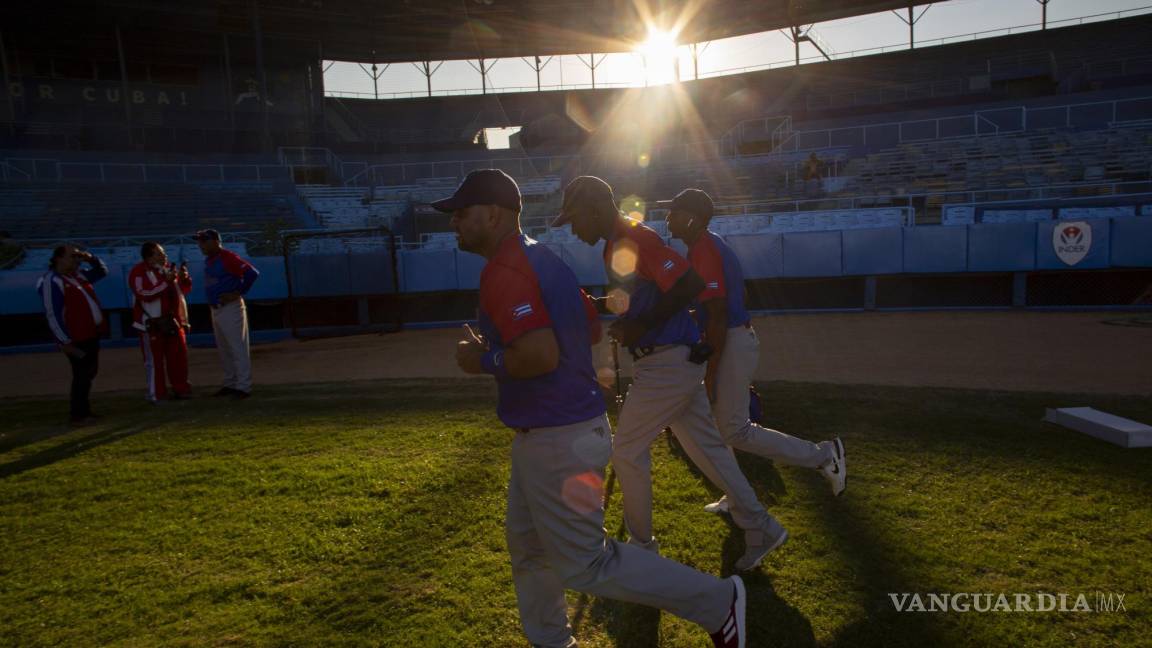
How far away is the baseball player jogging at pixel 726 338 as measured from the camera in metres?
3.94

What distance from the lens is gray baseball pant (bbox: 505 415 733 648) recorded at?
98.3 inches

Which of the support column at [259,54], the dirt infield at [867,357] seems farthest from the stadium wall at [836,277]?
the support column at [259,54]

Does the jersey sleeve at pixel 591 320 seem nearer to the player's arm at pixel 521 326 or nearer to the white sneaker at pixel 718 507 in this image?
the player's arm at pixel 521 326

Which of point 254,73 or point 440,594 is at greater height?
point 254,73

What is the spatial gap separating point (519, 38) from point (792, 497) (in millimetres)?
40952

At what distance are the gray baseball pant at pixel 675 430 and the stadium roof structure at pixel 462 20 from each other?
34.4 meters

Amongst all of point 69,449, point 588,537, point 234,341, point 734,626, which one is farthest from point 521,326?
point 234,341

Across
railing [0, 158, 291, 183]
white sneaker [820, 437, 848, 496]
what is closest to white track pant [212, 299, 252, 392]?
white sneaker [820, 437, 848, 496]

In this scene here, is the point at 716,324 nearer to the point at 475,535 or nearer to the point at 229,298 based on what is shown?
the point at 475,535

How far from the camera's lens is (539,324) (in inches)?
93.3

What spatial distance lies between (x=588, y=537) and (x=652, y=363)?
1.27m

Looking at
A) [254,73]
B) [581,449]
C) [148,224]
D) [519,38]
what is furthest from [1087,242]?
[254,73]

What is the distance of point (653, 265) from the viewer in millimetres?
3328

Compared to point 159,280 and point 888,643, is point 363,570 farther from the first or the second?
point 159,280
